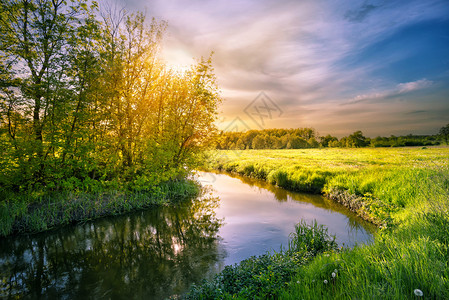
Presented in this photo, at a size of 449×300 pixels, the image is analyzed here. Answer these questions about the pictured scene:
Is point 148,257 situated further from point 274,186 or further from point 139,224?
point 274,186

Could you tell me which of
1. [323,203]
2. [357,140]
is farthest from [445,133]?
[323,203]

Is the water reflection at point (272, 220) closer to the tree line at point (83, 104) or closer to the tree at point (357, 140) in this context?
the tree line at point (83, 104)

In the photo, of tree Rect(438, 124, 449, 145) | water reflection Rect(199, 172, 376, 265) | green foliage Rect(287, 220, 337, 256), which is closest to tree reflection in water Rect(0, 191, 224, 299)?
water reflection Rect(199, 172, 376, 265)

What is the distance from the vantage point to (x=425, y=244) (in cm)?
432

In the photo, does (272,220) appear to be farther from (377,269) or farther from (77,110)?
(77,110)

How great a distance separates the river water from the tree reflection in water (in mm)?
29

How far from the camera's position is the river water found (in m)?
6.21

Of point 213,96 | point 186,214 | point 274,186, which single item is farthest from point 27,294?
point 274,186

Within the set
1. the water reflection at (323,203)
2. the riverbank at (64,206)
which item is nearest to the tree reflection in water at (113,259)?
the riverbank at (64,206)

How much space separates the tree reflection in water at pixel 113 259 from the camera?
6086mm

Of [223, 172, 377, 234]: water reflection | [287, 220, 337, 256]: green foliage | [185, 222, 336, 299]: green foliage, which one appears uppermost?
[185, 222, 336, 299]: green foliage

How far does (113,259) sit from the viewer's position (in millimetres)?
7770

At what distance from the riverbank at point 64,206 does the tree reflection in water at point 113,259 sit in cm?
61

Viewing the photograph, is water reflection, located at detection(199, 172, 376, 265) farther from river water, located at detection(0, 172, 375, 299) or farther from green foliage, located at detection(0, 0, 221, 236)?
green foliage, located at detection(0, 0, 221, 236)
